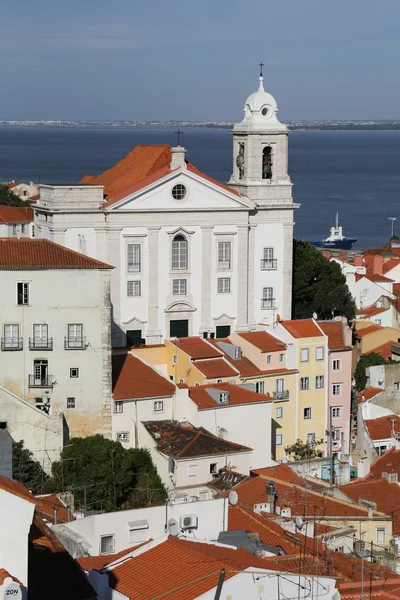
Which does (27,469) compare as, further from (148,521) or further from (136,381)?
(148,521)

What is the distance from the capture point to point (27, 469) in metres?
27.6

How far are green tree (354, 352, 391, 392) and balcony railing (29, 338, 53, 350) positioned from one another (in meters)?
11.8

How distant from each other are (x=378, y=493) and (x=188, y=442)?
4.79m

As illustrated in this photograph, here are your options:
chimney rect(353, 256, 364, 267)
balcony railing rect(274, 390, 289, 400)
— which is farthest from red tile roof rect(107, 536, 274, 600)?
chimney rect(353, 256, 364, 267)

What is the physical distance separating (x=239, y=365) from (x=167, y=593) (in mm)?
20744

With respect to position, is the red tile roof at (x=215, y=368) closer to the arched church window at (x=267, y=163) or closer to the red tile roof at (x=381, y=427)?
the red tile roof at (x=381, y=427)

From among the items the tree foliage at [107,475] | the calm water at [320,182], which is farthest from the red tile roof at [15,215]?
the calm water at [320,182]

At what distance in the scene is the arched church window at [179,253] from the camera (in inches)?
1505

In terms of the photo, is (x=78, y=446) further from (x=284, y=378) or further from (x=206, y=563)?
(x=206, y=563)

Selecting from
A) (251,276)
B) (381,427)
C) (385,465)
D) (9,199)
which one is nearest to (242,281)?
(251,276)

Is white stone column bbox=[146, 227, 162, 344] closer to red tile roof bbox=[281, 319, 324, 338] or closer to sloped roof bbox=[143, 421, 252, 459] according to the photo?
red tile roof bbox=[281, 319, 324, 338]

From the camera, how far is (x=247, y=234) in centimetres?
Answer: 3903

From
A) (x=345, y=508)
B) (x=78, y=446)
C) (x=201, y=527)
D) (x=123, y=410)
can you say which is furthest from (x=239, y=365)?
(x=201, y=527)

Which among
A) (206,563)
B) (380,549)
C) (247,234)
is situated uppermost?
(247,234)
